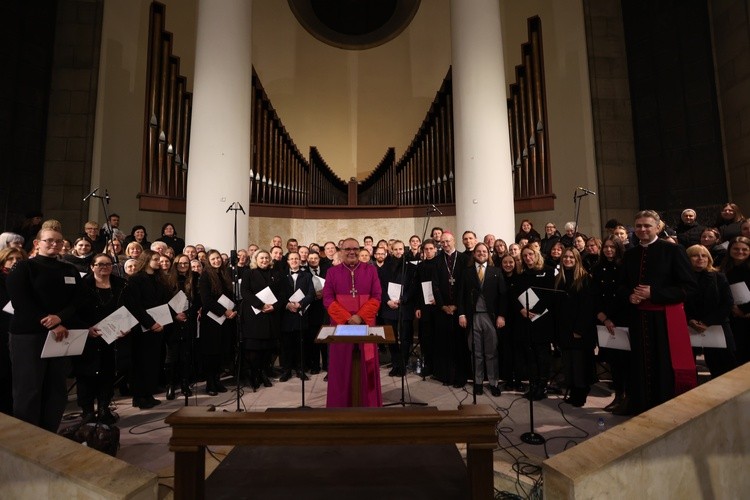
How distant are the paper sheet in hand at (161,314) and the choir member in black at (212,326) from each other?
65cm

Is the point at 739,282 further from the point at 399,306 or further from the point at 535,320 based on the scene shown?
the point at 399,306

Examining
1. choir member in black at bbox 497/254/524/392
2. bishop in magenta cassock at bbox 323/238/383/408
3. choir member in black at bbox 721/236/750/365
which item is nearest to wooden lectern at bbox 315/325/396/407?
bishop in magenta cassock at bbox 323/238/383/408

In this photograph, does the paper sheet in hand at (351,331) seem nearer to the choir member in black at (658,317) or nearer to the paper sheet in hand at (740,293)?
the choir member in black at (658,317)

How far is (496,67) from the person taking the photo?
324 inches

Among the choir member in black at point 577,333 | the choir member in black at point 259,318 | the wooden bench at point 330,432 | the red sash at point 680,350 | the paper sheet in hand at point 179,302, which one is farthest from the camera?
the choir member in black at point 259,318

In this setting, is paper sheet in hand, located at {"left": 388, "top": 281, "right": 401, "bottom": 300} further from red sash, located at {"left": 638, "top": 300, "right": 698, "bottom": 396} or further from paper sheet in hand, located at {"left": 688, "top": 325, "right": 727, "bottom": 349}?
paper sheet in hand, located at {"left": 688, "top": 325, "right": 727, "bottom": 349}

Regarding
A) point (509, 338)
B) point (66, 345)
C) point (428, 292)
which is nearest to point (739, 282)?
point (509, 338)

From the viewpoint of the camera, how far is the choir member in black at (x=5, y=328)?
394 cm

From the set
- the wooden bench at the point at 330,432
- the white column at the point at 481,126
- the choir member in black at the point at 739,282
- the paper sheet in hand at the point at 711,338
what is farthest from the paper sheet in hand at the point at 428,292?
the wooden bench at the point at 330,432

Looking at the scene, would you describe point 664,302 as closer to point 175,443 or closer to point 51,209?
point 175,443

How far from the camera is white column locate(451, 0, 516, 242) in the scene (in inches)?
313

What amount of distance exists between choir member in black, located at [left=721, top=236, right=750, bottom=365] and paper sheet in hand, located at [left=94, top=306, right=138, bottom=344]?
18.6 ft

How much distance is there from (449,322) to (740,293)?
2.95m

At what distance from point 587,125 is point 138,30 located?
1016 centimetres
